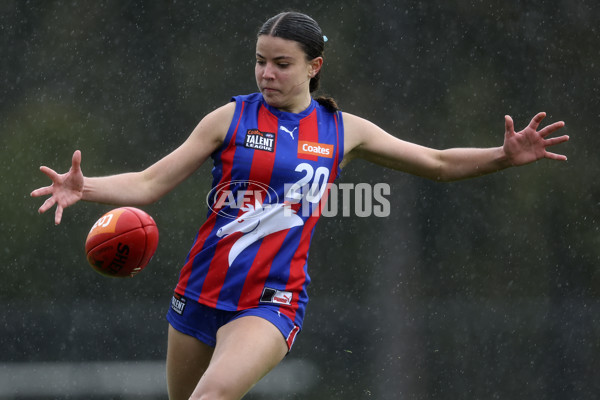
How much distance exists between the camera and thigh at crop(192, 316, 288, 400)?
8.91ft

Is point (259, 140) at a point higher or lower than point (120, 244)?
higher

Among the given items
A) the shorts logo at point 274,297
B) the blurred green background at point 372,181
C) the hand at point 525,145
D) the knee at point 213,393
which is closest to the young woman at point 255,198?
the shorts logo at point 274,297

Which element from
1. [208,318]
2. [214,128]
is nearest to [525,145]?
[214,128]

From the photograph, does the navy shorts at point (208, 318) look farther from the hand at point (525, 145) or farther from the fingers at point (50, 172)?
the hand at point (525, 145)

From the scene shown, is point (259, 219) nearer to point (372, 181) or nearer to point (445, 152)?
point (445, 152)

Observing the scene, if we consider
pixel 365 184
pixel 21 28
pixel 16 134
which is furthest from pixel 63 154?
pixel 365 184

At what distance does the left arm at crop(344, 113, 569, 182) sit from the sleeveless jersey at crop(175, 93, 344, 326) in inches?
8.7

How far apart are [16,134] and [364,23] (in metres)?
2.51

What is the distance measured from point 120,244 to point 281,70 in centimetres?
84

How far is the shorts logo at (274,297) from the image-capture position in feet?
9.90

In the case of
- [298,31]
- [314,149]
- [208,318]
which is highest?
[298,31]

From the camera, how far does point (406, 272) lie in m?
5.85

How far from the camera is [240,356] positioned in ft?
9.11

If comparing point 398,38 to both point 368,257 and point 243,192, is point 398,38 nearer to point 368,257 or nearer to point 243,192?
point 368,257
